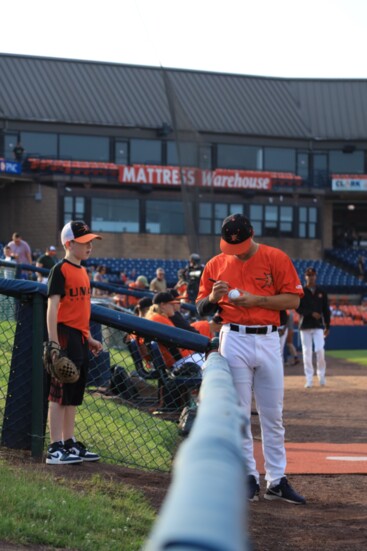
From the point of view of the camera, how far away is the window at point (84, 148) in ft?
164

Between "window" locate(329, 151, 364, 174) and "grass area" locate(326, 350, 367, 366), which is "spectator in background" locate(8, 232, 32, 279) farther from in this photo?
"window" locate(329, 151, 364, 174)

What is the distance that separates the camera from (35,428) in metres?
6.68

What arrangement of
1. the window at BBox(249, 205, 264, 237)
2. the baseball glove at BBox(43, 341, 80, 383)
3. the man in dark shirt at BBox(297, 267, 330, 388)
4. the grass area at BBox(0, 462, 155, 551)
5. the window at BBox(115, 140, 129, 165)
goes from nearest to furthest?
the grass area at BBox(0, 462, 155, 551) → the baseball glove at BBox(43, 341, 80, 383) → the man in dark shirt at BBox(297, 267, 330, 388) → the window at BBox(115, 140, 129, 165) → the window at BBox(249, 205, 264, 237)

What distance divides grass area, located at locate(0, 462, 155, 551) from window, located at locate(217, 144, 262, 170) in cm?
4855

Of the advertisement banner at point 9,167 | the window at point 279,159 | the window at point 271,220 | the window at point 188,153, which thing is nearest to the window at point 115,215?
the advertisement banner at point 9,167

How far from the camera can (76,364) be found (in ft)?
21.6

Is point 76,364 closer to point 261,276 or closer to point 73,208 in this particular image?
point 261,276

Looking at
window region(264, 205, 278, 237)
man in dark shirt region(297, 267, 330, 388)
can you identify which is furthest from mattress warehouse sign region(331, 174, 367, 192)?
man in dark shirt region(297, 267, 330, 388)

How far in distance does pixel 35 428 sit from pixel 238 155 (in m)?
48.2

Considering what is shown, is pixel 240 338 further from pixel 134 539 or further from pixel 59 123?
pixel 59 123

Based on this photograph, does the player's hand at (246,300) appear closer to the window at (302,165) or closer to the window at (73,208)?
the window at (73,208)

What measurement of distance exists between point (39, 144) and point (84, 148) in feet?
7.96

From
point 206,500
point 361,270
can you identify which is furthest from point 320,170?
point 206,500

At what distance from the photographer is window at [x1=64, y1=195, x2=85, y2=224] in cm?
4753
